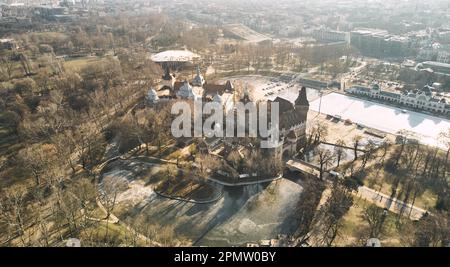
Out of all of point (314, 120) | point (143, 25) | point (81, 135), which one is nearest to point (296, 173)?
point (314, 120)

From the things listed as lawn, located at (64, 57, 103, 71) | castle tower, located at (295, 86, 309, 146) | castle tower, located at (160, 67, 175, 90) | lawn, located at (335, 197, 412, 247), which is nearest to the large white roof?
lawn, located at (64, 57, 103, 71)

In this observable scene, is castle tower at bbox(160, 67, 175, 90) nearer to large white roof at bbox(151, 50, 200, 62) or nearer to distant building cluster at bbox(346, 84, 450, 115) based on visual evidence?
large white roof at bbox(151, 50, 200, 62)

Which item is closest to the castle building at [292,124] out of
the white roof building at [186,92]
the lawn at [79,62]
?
the white roof building at [186,92]

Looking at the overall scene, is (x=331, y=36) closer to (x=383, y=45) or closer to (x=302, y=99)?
(x=383, y=45)

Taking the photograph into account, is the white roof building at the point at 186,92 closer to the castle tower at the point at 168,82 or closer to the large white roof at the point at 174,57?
the castle tower at the point at 168,82

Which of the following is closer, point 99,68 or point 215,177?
point 215,177

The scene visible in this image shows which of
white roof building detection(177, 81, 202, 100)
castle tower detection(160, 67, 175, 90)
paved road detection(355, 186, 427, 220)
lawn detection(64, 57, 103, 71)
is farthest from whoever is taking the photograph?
lawn detection(64, 57, 103, 71)

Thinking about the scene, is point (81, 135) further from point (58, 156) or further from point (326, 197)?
point (326, 197)
